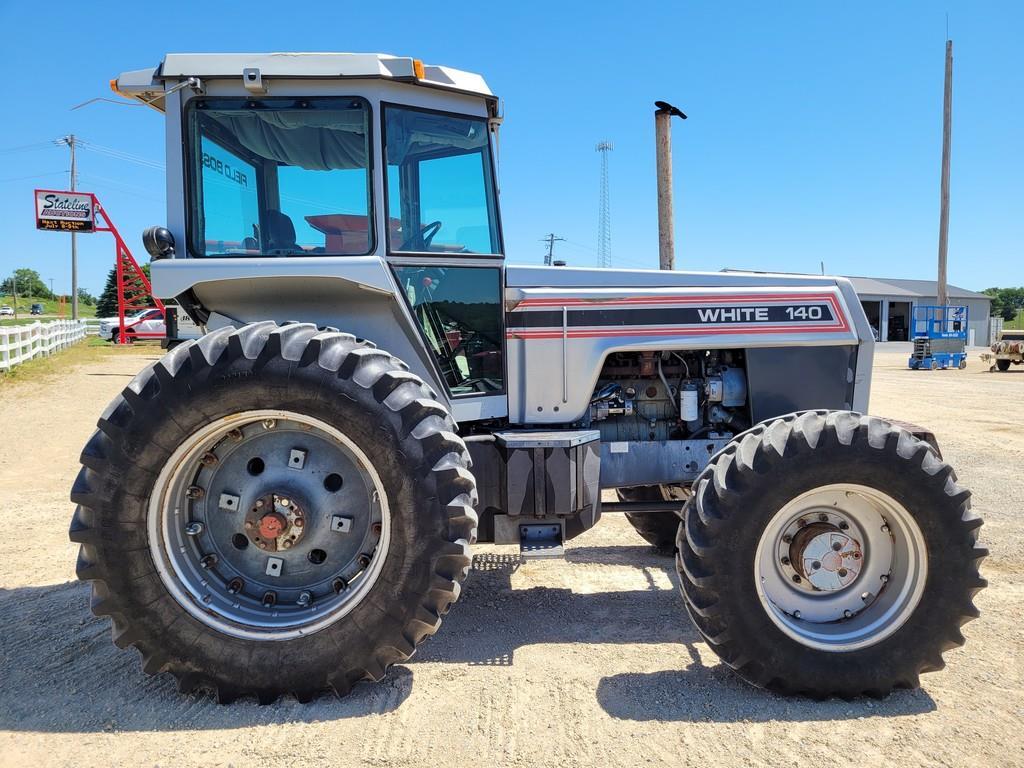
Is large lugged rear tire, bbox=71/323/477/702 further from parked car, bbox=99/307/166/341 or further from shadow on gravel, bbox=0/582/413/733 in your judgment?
parked car, bbox=99/307/166/341

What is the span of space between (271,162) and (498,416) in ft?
5.71

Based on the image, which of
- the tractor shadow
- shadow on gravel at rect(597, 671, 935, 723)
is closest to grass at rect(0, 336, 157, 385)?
the tractor shadow

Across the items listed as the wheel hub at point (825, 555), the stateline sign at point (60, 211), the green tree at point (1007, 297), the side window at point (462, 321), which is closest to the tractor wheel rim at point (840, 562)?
the wheel hub at point (825, 555)

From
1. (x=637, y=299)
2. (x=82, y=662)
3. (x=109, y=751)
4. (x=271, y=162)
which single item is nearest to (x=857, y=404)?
(x=637, y=299)

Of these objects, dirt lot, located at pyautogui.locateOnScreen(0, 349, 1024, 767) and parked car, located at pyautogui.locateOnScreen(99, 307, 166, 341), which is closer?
dirt lot, located at pyautogui.locateOnScreen(0, 349, 1024, 767)

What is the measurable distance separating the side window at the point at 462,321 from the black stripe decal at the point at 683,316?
14 centimetres

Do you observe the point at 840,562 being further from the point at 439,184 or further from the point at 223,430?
the point at 223,430

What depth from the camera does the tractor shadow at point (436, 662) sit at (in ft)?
8.77

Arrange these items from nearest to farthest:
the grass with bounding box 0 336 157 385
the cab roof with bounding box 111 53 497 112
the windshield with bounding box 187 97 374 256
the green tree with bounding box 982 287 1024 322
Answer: the cab roof with bounding box 111 53 497 112 < the windshield with bounding box 187 97 374 256 < the grass with bounding box 0 336 157 385 < the green tree with bounding box 982 287 1024 322

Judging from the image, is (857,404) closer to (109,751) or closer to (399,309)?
(399,309)

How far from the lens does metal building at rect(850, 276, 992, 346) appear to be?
4666 centimetres

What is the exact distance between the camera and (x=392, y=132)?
3240 millimetres

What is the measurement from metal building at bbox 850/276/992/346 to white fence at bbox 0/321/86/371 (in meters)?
45.8

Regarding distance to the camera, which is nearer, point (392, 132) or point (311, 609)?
point (311, 609)
